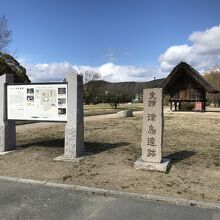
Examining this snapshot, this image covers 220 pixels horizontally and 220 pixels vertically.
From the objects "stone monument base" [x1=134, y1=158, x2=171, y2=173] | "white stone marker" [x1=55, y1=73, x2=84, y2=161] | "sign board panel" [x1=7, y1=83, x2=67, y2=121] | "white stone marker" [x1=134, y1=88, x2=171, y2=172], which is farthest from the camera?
"sign board panel" [x1=7, y1=83, x2=67, y2=121]

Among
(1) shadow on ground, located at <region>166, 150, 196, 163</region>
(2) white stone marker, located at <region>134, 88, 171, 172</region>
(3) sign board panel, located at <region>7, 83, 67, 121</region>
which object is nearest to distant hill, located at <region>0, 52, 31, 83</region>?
(3) sign board panel, located at <region>7, 83, 67, 121</region>

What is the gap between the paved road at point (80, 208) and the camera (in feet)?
16.3

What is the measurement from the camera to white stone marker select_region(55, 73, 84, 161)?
879 centimetres

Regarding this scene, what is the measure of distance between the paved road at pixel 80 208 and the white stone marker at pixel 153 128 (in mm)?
2253

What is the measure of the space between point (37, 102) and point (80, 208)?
4.78 meters

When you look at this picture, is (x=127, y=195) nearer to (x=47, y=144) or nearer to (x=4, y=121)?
(x=4, y=121)

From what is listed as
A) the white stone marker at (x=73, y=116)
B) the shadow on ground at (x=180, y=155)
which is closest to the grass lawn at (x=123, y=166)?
the shadow on ground at (x=180, y=155)

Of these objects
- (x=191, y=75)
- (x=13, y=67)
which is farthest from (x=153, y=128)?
(x=13, y=67)

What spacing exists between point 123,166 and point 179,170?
1.29 m

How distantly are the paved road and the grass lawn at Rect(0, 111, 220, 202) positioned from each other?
24.2 inches

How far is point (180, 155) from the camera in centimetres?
921

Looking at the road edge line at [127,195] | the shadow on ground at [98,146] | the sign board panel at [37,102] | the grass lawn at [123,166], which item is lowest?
the road edge line at [127,195]

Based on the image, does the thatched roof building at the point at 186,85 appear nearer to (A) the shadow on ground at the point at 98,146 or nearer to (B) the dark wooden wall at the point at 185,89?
(B) the dark wooden wall at the point at 185,89

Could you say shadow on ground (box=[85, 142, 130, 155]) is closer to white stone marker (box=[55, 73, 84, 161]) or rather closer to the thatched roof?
white stone marker (box=[55, 73, 84, 161])
